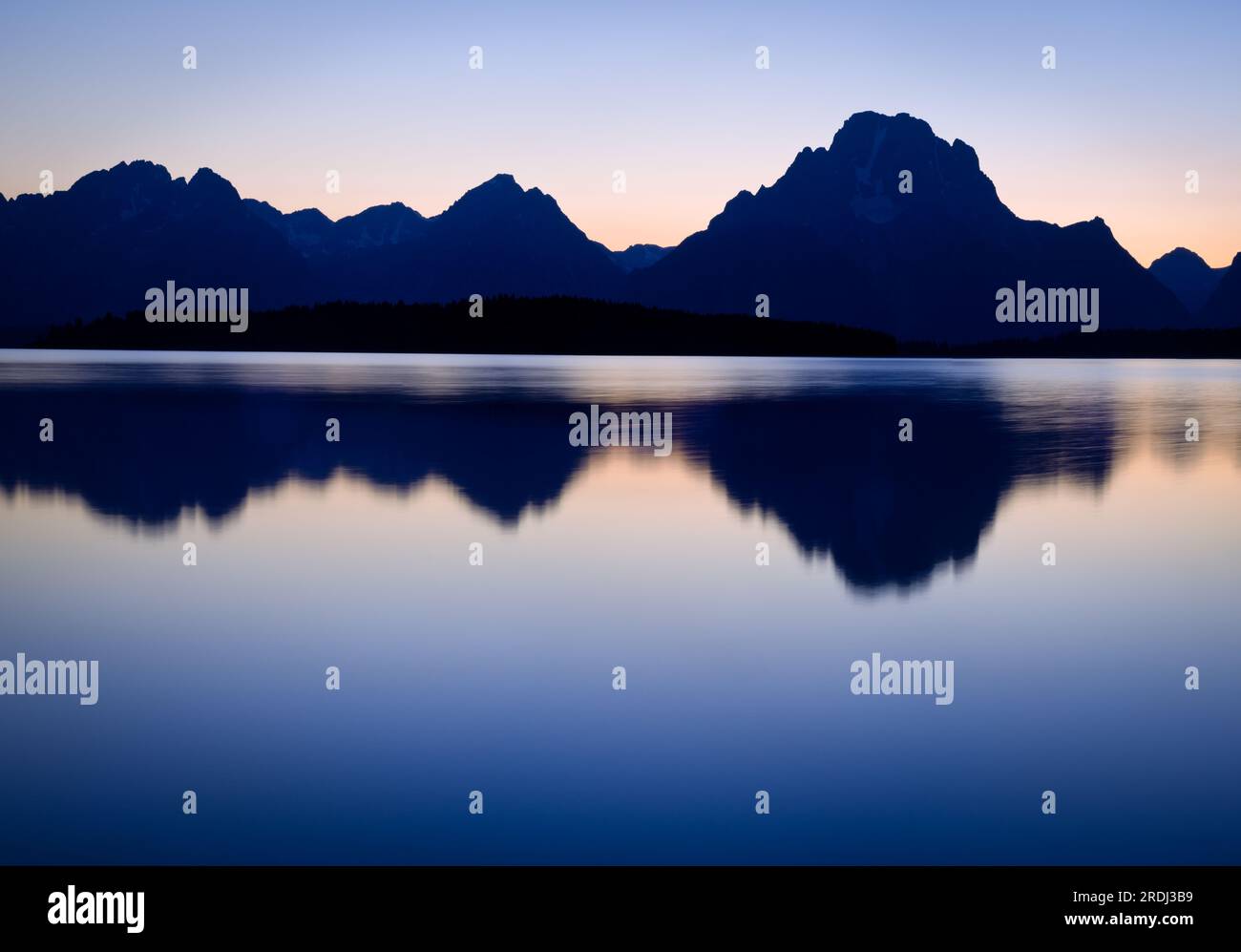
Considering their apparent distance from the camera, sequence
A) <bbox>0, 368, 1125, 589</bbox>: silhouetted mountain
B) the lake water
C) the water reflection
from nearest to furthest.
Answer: the lake water
<bbox>0, 368, 1125, 589</bbox>: silhouetted mountain
the water reflection

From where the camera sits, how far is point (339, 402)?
52.7m

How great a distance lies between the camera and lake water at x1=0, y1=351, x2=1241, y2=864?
25.1 feet

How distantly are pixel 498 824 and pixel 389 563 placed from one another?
910 cm

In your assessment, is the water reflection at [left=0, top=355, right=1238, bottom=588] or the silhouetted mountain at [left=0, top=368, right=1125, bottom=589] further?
the water reflection at [left=0, top=355, right=1238, bottom=588]

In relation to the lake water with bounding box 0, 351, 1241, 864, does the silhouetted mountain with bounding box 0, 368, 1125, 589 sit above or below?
above

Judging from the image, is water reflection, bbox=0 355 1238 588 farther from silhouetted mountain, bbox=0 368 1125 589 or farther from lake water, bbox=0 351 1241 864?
lake water, bbox=0 351 1241 864

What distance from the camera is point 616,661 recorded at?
11.4 m

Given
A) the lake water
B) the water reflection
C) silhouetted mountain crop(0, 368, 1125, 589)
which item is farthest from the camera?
the water reflection

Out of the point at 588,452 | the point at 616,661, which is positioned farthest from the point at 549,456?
the point at 616,661

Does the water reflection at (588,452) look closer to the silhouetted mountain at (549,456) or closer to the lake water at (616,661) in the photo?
the silhouetted mountain at (549,456)

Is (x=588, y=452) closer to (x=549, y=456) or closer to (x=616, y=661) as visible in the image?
(x=549, y=456)

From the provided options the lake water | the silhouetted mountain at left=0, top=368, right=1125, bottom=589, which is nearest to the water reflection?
the silhouetted mountain at left=0, top=368, right=1125, bottom=589

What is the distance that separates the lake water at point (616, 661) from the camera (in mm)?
7648
